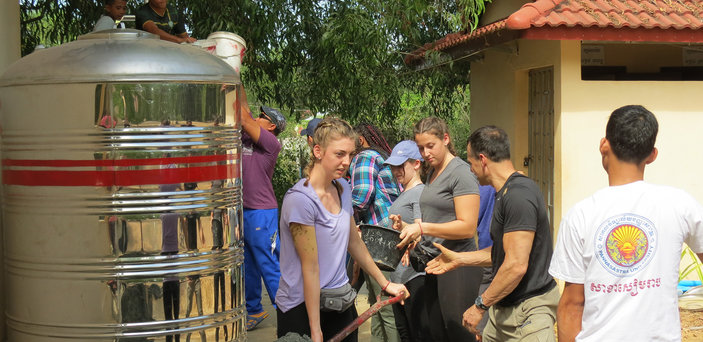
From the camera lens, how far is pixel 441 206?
519 cm

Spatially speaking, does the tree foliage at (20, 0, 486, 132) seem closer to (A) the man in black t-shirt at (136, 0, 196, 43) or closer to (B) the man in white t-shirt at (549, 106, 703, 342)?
(A) the man in black t-shirt at (136, 0, 196, 43)

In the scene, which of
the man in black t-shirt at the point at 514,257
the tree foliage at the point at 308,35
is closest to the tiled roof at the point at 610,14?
the tree foliage at the point at 308,35

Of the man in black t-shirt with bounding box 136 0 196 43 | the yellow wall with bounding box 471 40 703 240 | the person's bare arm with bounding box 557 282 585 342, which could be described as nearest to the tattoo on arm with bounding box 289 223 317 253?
the person's bare arm with bounding box 557 282 585 342

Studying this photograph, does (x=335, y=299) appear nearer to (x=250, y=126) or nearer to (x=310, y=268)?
(x=310, y=268)

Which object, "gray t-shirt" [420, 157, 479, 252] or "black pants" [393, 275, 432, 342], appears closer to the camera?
"gray t-shirt" [420, 157, 479, 252]

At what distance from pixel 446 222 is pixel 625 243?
209cm

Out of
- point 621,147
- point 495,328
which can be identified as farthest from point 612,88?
point 621,147

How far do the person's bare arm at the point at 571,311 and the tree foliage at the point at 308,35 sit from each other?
535 cm

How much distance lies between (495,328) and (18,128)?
2609mm

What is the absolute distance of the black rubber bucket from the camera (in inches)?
198

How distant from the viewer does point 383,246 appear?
16.6 feet

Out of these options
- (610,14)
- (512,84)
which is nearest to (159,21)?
(610,14)

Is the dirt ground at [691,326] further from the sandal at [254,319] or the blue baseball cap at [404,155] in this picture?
the sandal at [254,319]

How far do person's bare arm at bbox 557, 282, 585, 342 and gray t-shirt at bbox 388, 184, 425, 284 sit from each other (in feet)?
6.84
